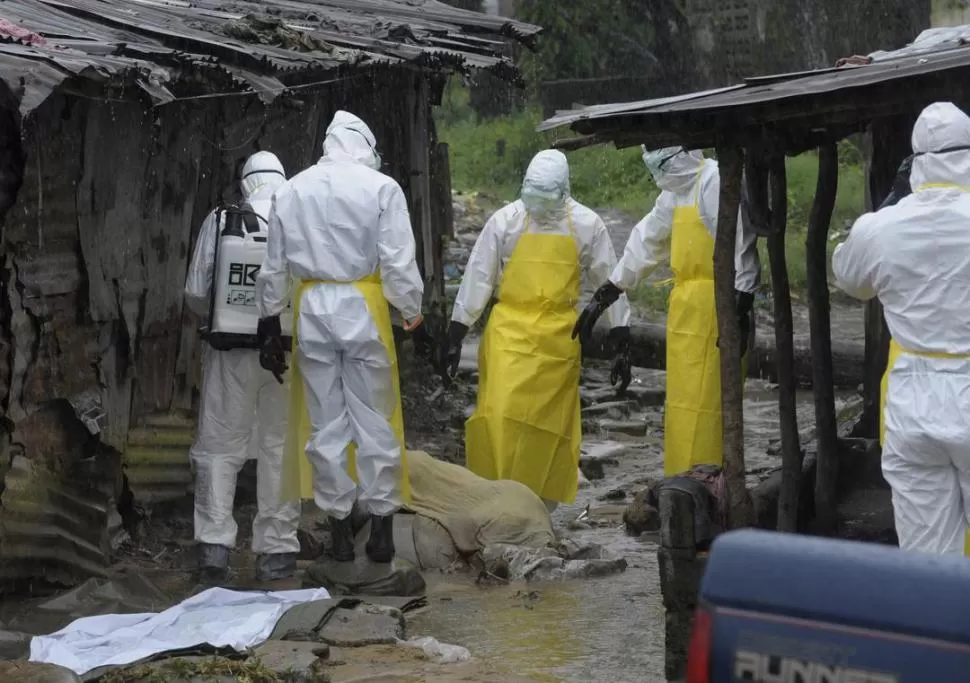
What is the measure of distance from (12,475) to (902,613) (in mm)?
5413

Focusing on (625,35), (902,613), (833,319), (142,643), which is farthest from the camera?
(625,35)

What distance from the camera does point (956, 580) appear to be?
120 inches

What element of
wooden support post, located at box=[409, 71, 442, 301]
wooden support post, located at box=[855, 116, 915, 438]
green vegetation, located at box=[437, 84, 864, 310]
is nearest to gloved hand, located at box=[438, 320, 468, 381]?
wooden support post, located at box=[855, 116, 915, 438]

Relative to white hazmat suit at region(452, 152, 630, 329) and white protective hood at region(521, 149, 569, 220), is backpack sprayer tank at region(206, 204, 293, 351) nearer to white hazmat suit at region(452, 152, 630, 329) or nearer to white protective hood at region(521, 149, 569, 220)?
white hazmat suit at region(452, 152, 630, 329)

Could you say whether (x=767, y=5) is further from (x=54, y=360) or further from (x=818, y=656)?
(x=818, y=656)

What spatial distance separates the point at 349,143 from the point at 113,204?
4.65 ft

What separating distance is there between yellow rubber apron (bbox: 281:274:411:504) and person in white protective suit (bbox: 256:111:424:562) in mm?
10

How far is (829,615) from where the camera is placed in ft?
10.1

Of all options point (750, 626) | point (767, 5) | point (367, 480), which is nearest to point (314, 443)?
point (367, 480)

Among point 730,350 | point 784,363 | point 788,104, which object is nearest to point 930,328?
point 788,104

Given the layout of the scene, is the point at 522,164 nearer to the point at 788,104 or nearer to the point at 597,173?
the point at 597,173

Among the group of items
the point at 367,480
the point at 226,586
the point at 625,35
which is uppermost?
the point at 625,35

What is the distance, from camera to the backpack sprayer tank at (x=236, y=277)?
7953 millimetres

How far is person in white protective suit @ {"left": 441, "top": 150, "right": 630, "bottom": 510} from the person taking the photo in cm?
953
